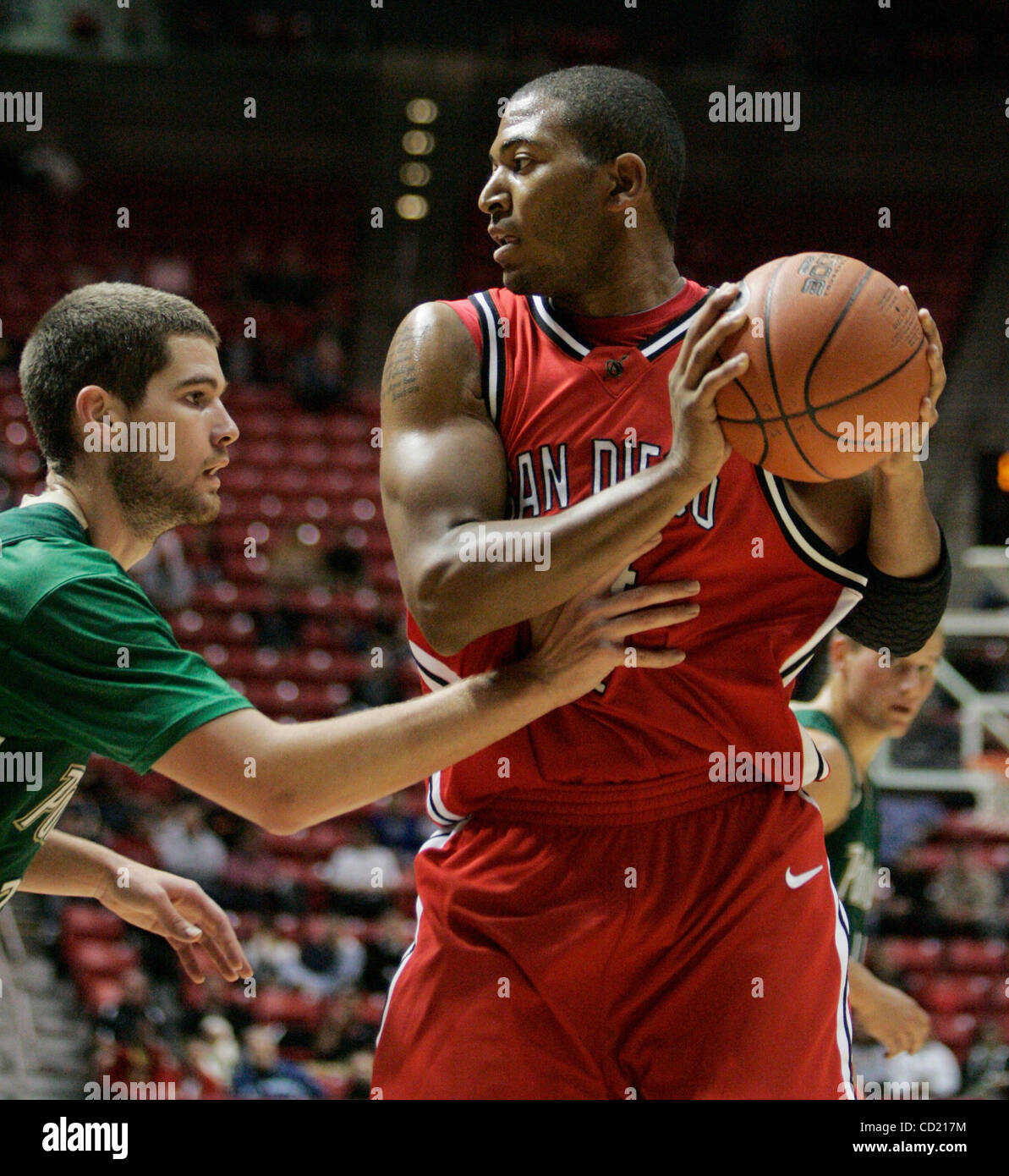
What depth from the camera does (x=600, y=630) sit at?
7.81ft

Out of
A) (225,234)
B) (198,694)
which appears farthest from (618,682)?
(225,234)

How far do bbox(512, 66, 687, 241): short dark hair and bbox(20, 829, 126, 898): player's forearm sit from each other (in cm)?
174

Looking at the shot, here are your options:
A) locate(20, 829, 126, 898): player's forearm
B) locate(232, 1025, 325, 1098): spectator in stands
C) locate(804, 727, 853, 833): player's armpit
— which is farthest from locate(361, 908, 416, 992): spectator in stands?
locate(20, 829, 126, 898): player's forearm

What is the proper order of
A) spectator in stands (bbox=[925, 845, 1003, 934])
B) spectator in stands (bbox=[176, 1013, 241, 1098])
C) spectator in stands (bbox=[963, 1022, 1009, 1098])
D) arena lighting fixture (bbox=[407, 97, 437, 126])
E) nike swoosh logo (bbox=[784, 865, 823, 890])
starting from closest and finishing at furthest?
nike swoosh logo (bbox=[784, 865, 823, 890]) → spectator in stands (bbox=[176, 1013, 241, 1098]) → spectator in stands (bbox=[963, 1022, 1009, 1098]) → spectator in stands (bbox=[925, 845, 1003, 934]) → arena lighting fixture (bbox=[407, 97, 437, 126])

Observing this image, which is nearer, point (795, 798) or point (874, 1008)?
point (795, 798)

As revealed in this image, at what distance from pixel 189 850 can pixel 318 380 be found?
5909 millimetres

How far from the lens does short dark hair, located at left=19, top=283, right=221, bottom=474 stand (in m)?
2.77

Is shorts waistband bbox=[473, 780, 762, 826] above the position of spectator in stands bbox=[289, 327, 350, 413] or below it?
below

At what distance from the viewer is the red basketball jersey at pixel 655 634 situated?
2496 millimetres

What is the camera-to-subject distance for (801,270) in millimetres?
2311

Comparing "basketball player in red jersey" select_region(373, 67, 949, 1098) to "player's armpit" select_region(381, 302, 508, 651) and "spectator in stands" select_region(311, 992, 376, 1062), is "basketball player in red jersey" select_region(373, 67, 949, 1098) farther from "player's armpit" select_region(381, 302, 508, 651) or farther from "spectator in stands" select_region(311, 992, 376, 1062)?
"spectator in stands" select_region(311, 992, 376, 1062)

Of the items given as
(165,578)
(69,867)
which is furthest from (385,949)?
(69,867)

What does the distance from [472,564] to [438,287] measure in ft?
45.8

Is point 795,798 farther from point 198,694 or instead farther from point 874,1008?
point 874,1008
